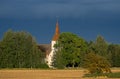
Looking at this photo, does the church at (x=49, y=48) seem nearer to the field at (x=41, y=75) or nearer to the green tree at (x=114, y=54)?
the green tree at (x=114, y=54)

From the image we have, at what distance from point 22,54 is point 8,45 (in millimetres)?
4396

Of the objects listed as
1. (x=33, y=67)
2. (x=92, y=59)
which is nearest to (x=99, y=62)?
(x=92, y=59)

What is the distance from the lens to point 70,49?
117312mm

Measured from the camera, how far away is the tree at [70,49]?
378 feet

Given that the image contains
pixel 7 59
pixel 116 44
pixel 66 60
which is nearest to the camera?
pixel 7 59

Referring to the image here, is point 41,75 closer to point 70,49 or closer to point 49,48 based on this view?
point 70,49

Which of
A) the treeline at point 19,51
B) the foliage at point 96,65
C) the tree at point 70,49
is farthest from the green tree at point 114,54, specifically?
the foliage at point 96,65

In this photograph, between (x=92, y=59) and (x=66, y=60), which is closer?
(x=92, y=59)

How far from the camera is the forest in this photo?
110 meters

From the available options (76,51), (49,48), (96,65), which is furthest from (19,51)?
(96,65)

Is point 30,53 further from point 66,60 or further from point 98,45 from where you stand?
point 98,45

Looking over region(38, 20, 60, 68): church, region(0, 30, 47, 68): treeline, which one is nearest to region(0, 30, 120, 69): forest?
region(0, 30, 47, 68): treeline

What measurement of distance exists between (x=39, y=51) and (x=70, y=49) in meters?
9.27

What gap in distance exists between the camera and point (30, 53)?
11062 cm
